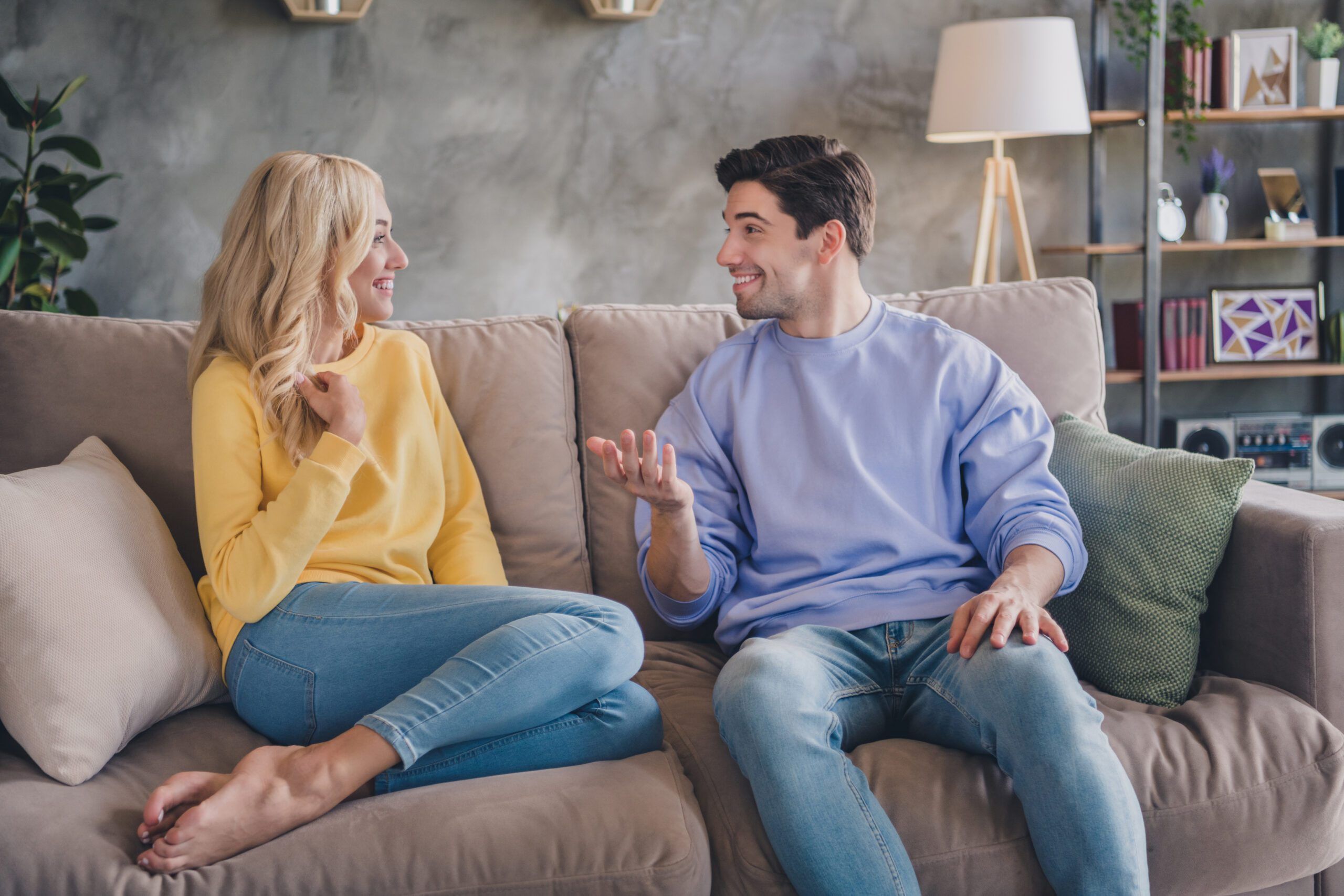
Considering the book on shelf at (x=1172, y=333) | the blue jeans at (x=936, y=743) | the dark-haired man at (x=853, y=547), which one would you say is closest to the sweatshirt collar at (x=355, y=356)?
the dark-haired man at (x=853, y=547)

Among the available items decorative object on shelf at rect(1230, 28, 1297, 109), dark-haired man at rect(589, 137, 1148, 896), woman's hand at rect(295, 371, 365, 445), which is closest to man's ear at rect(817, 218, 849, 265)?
dark-haired man at rect(589, 137, 1148, 896)

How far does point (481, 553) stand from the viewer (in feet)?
5.28

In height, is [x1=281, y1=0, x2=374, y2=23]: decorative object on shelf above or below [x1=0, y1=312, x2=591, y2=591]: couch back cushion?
above

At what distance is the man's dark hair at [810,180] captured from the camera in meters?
1.73

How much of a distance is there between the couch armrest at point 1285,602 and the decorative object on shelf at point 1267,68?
251 cm

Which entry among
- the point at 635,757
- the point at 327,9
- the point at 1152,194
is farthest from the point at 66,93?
the point at 1152,194

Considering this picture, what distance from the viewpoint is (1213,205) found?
361 centimetres

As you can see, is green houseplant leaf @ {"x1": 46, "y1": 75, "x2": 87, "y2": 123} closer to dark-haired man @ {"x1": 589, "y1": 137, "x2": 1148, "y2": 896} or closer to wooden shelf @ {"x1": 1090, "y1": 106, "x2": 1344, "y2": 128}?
dark-haired man @ {"x1": 589, "y1": 137, "x2": 1148, "y2": 896}

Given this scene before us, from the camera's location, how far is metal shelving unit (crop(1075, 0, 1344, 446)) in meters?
3.39

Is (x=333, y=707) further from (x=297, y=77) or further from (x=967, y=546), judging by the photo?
(x=297, y=77)

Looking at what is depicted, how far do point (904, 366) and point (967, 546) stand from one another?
29 centimetres

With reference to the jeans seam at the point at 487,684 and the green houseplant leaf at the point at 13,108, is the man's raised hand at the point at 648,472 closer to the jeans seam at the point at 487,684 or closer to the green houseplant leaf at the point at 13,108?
the jeans seam at the point at 487,684

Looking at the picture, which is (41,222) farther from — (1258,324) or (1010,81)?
(1258,324)

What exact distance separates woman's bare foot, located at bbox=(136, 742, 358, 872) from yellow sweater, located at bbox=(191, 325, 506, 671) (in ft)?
0.77
